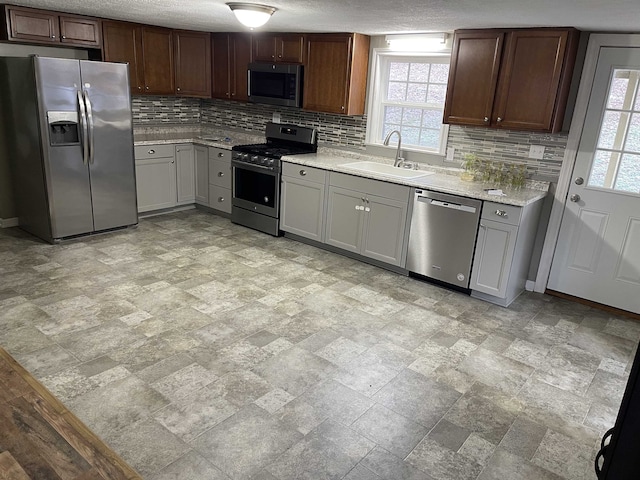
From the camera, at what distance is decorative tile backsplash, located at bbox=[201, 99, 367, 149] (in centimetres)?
513

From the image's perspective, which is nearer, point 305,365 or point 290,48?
point 305,365

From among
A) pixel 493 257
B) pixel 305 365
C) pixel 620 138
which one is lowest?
pixel 305 365

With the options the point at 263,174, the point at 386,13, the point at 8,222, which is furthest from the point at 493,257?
the point at 8,222

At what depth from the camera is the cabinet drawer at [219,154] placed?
5556 mm

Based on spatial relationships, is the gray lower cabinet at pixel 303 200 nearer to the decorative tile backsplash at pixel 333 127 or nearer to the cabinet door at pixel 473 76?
the decorative tile backsplash at pixel 333 127

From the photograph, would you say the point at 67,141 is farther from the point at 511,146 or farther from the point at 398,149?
the point at 511,146

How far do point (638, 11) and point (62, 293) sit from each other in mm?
4165

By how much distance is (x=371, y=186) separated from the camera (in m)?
4.37

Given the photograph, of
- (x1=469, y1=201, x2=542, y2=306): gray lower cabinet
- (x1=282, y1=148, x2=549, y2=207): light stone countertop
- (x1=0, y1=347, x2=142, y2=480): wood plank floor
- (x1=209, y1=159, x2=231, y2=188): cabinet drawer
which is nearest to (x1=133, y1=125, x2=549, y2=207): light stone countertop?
(x1=282, y1=148, x2=549, y2=207): light stone countertop

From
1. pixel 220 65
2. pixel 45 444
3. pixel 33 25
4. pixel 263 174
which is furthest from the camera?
pixel 220 65

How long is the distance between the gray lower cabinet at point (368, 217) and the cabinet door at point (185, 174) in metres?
2.09

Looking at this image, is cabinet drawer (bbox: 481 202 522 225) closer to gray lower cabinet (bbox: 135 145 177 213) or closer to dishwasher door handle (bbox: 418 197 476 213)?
dishwasher door handle (bbox: 418 197 476 213)

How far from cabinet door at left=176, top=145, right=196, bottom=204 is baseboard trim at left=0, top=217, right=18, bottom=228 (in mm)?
1710

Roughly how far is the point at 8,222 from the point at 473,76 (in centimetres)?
476
